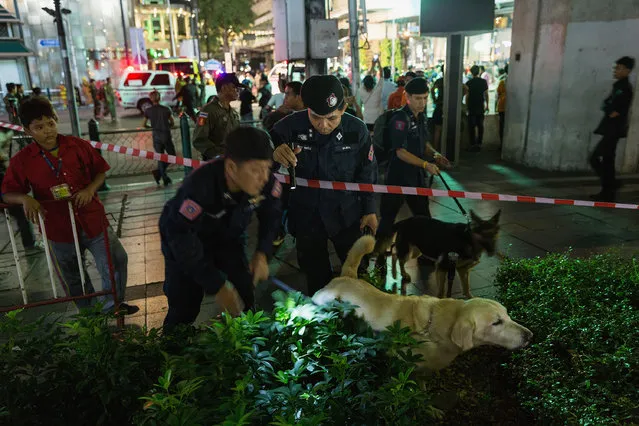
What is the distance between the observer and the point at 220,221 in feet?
9.12

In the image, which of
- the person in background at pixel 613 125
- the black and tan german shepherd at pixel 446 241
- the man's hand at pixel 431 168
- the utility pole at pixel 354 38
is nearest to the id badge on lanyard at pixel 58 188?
the black and tan german shepherd at pixel 446 241

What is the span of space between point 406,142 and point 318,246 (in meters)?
1.55

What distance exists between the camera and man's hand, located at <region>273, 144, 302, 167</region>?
332 cm

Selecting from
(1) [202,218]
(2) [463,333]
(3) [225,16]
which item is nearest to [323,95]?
(1) [202,218]

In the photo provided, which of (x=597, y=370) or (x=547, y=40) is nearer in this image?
(x=597, y=370)

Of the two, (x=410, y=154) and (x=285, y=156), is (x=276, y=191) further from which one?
(x=410, y=154)

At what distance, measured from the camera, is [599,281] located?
3.33 m

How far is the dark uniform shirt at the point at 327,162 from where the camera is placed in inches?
137

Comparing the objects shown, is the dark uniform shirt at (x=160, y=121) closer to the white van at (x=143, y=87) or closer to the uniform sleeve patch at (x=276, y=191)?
the uniform sleeve patch at (x=276, y=191)

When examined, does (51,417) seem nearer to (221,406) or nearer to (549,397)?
(221,406)

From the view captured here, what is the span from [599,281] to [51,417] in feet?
10.9

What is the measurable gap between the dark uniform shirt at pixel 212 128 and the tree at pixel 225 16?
44855mm

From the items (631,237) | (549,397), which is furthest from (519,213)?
(549,397)

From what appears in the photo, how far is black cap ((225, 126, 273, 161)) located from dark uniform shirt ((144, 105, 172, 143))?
7.26m
